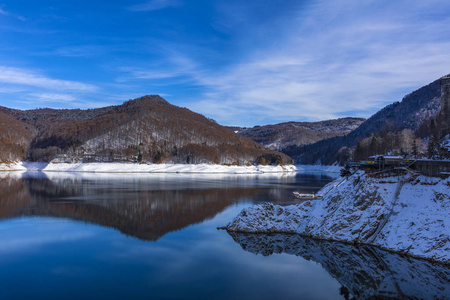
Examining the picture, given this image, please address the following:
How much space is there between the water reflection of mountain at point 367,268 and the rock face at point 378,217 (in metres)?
1.03

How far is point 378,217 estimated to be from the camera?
24.0 meters

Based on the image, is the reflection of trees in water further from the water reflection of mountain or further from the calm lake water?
the water reflection of mountain

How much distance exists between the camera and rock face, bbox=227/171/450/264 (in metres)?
21.2

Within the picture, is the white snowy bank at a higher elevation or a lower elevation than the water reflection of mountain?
higher

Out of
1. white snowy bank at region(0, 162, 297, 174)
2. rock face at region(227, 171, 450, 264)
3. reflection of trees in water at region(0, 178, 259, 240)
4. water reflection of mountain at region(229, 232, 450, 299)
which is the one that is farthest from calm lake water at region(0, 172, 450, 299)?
white snowy bank at region(0, 162, 297, 174)

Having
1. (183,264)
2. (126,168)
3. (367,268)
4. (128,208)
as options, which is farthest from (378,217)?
(126,168)

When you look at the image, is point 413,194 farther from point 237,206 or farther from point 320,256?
point 237,206

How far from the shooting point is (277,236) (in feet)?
87.0

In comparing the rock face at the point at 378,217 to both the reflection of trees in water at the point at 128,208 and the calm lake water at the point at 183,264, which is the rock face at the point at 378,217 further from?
the reflection of trees in water at the point at 128,208

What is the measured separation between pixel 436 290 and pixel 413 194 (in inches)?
403

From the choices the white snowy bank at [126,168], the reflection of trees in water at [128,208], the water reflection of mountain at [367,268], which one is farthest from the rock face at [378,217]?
the white snowy bank at [126,168]

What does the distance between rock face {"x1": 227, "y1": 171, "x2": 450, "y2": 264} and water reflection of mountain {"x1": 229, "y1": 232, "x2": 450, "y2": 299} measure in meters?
1.03

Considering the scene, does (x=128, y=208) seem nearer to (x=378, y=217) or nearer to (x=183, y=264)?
(x=183, y=264)

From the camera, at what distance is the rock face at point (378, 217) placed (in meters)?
21.2
